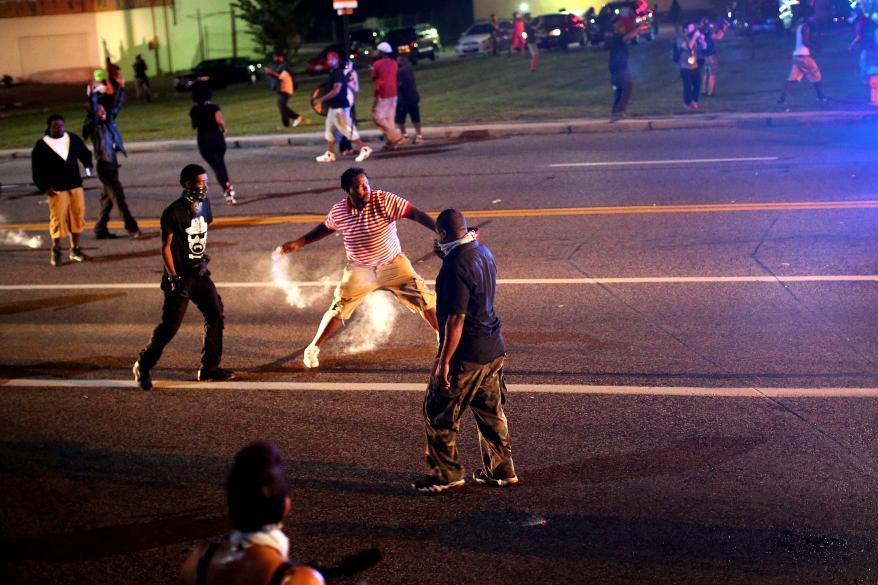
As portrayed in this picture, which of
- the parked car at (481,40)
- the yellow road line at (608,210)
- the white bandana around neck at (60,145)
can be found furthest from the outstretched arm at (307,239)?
the parked car at (481,40)

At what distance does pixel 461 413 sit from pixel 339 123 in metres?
14.4

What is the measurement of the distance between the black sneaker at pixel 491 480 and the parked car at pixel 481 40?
41.4m

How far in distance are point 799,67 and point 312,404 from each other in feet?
58.9

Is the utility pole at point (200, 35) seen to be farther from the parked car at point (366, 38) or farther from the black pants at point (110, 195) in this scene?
the black pants at point (110, 195)

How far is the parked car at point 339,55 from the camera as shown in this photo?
148 feet

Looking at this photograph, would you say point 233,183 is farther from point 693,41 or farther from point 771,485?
point 771,485

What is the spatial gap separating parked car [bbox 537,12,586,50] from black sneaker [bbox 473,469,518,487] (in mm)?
38199

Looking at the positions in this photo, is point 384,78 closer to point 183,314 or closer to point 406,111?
point 406,111

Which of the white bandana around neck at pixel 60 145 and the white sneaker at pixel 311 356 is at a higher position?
the white bandana around neck at pixel 60 145

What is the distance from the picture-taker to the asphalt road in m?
5.70

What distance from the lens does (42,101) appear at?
44.5 m

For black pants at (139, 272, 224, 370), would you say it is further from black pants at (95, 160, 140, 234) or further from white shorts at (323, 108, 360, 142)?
white shorts at (323, 108, 360, 142)

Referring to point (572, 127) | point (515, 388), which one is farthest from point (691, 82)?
point (515, 388)

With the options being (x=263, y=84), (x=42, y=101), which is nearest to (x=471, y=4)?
(x=263, y=84)
